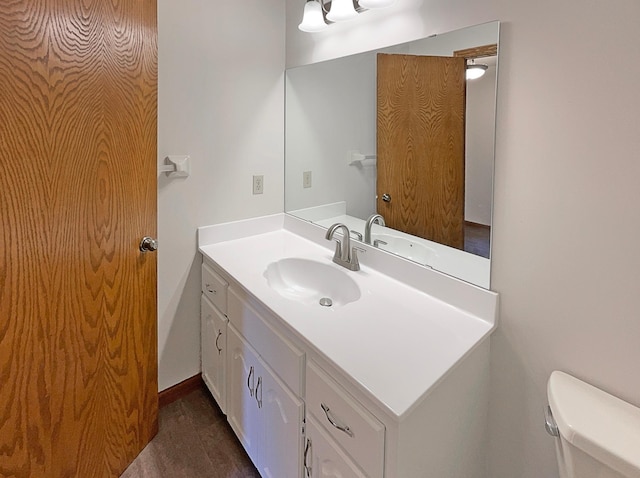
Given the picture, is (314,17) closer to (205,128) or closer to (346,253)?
(205,128)

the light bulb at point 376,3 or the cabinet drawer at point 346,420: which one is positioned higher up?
the light bulb at point 376,3

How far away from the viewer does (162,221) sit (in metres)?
1.77

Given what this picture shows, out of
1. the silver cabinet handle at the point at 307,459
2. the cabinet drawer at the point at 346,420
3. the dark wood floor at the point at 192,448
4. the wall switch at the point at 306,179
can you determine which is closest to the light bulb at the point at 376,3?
the wall switch at the point at 306,179

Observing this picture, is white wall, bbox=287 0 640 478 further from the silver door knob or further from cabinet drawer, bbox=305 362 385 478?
the silver door knob

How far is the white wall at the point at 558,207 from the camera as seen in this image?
3.02ft

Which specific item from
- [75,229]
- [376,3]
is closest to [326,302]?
[75,229]

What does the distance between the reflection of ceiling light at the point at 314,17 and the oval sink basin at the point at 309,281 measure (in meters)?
1.06

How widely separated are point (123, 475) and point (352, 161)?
1634 millimetres

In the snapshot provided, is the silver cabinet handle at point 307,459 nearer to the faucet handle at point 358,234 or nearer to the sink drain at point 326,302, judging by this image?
the sink drain at point 326,302

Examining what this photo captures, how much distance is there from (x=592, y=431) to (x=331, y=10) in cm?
167

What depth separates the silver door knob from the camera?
1.46 metres

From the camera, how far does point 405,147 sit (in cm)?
154

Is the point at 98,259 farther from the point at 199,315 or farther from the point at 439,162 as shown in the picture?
the point at 439,162

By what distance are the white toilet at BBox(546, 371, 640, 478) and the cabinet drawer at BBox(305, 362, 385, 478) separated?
A: 44cm
